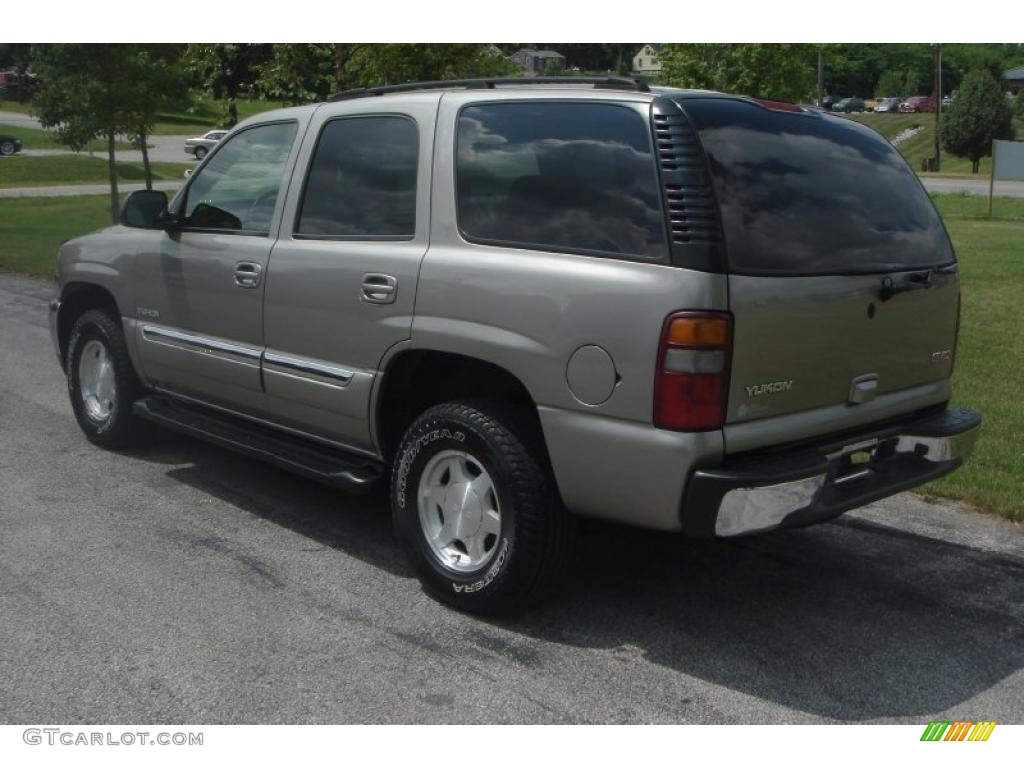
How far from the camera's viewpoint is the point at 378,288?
4789 mm

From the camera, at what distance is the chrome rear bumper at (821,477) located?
152 inches

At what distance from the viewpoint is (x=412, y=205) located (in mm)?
4816

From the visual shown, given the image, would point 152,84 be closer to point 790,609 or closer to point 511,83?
point 511,83

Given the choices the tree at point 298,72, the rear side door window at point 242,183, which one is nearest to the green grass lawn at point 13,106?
the tree at point 298,72

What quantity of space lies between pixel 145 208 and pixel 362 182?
164 centimetres

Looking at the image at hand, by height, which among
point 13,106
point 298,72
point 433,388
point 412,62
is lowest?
point 433,388

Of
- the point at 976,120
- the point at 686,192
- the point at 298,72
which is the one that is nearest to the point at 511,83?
the point at 686,192

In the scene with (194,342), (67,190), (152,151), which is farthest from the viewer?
(152,151)

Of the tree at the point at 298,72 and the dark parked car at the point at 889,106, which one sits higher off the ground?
the dark parked car at the point at 889,106

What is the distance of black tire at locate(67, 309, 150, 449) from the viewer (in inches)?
259

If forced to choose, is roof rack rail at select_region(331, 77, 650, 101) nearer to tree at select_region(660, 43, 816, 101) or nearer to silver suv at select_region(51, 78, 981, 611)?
silver suv at select_region(51, 78, 981, 611)

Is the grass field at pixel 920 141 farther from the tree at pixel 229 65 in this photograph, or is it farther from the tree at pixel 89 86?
the tree at pixel 229 65

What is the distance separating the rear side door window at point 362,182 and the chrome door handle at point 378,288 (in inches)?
7.1

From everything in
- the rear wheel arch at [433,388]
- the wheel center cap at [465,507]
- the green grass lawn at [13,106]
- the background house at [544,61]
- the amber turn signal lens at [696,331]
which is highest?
the background house at [544,61]
